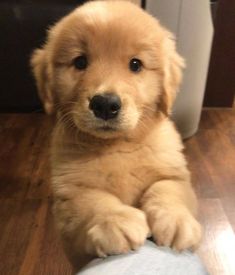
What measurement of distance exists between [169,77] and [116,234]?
0.50 m

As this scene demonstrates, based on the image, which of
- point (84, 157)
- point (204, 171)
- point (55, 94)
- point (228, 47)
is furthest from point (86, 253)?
point (228, 47)

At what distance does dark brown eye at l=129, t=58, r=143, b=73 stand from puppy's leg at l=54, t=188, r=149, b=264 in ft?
1.04

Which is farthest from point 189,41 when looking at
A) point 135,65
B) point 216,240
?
point 135,65

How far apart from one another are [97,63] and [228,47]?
2196mm

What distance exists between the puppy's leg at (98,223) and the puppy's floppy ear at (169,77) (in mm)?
307

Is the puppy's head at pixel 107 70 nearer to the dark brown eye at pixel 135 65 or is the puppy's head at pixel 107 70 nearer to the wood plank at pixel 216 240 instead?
the dark brown eye at pixel 135 65

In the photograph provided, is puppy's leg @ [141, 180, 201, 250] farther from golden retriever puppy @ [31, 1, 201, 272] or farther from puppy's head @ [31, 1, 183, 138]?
puppy's head @ [31, 1, 183, 138]

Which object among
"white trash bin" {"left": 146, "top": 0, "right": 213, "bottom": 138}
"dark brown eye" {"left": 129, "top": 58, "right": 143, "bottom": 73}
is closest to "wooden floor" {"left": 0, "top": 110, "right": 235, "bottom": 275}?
"white trash bin" {"left": 146, "top": 0, "right": 213, "bottom": 138}

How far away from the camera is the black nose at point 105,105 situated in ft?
2.94

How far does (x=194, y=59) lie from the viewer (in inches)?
89.0

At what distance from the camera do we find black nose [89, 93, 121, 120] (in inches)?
35.3

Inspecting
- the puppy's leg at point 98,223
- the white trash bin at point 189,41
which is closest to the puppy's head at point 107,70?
the puppy's leg at point 98,223

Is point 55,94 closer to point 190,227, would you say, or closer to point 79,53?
point 79,53

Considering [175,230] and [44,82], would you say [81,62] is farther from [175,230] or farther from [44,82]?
[175,230]
